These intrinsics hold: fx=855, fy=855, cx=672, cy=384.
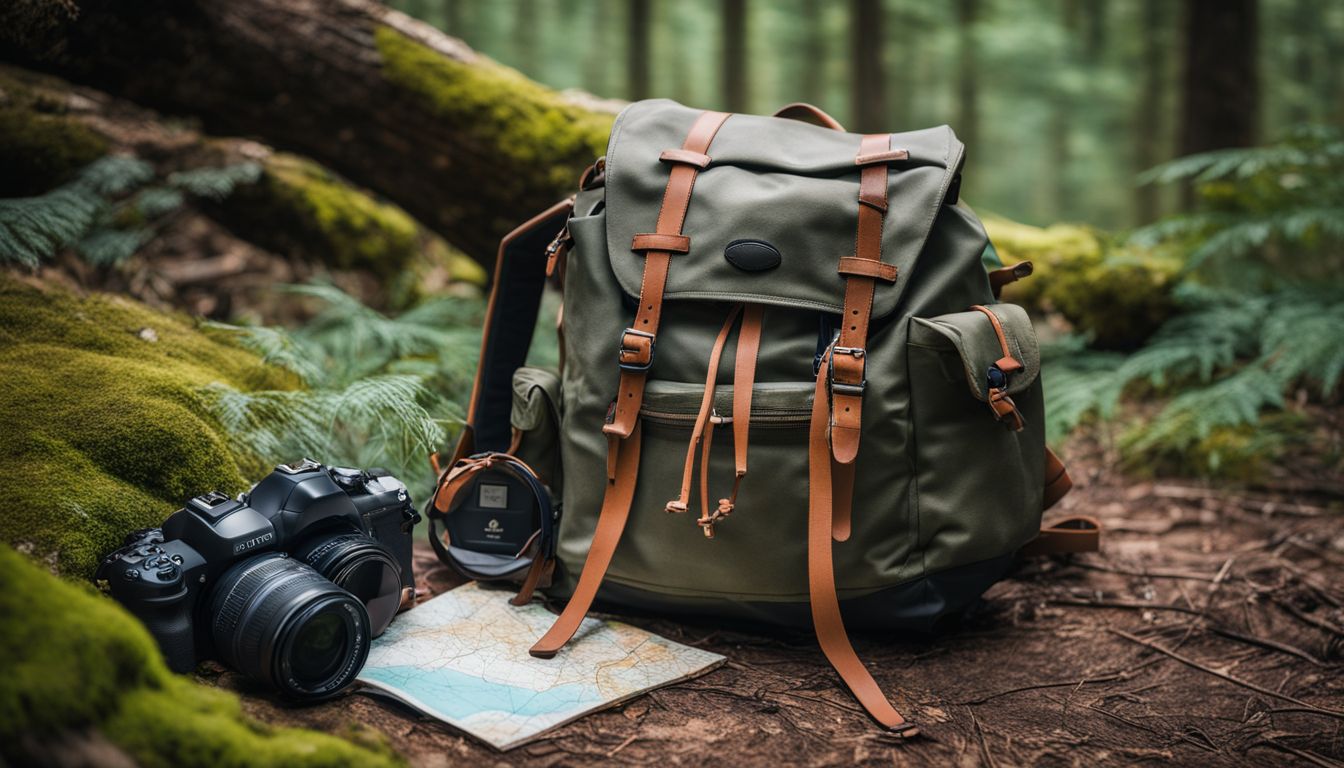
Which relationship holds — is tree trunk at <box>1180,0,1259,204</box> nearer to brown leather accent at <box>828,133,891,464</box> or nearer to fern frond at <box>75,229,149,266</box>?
brown leather accent at <box>828,133,891,464</box>

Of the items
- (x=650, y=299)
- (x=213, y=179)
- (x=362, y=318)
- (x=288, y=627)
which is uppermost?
(x=213, y=179)

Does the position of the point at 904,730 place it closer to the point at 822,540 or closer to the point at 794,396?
the point at 822,540

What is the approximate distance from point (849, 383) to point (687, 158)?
0.77 m

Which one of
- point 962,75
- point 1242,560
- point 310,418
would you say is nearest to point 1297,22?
point 962,75

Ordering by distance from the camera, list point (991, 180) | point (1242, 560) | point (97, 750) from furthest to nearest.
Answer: point (991, 180) < point (1242, 560) < point (97, 750)

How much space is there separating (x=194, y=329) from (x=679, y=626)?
1991 mm

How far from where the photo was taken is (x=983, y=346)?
2090mm

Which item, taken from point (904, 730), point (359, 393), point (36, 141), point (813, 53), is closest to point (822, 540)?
point (904, 730)

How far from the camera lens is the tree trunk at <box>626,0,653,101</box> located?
366 inches

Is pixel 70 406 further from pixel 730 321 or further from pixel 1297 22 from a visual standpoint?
pixel 1297 22

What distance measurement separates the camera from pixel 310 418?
2652 mm

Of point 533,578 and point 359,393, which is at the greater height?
point 359,393

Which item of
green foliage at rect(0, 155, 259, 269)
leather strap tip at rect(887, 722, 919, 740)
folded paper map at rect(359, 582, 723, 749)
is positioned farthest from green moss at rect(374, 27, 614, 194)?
leather strap tip at rect(887, 722, 919, 740)

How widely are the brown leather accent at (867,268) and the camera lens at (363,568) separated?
133 cm
